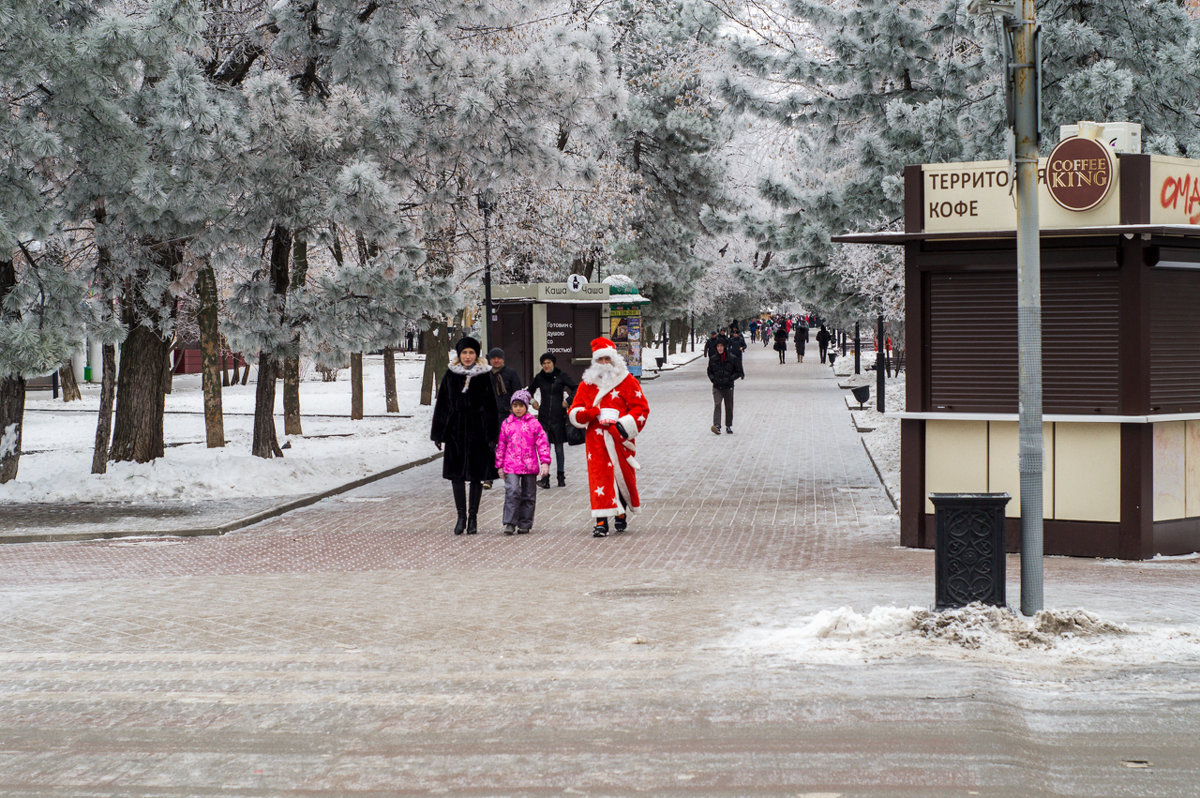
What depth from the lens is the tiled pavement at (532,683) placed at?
17.6ft

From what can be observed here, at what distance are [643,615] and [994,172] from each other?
196 inches

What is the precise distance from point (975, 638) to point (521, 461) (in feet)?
20.2

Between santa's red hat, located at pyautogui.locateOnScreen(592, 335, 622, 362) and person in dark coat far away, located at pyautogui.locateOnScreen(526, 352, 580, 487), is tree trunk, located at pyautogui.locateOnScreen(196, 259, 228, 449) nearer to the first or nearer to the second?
person in dark coat far away, located at pyautogui.locateOnScreen(526, 352, 580, 487)

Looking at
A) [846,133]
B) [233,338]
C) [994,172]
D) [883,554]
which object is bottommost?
[883,554]

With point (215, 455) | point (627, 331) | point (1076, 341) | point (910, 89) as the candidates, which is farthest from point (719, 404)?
point (627, 331)

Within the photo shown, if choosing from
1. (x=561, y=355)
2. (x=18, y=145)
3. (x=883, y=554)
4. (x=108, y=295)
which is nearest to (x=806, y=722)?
(x=883, y=554)

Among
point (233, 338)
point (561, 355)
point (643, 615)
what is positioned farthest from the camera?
point (561, 355)

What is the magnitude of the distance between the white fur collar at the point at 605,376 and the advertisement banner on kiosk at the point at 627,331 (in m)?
25.1

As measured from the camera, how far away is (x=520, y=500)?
1282 cm

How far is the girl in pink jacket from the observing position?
12734 mm

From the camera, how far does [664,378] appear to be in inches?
1955

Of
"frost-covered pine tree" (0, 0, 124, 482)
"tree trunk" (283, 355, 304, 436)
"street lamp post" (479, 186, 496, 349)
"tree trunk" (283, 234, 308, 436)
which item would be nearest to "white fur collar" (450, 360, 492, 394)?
"frost-covered pine tree" (0, 0, 124, 482)

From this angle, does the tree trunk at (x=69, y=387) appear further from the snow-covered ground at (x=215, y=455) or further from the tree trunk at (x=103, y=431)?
the tree trunk at (x=103, y=431)

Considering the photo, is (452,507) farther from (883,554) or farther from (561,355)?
(561,355)
